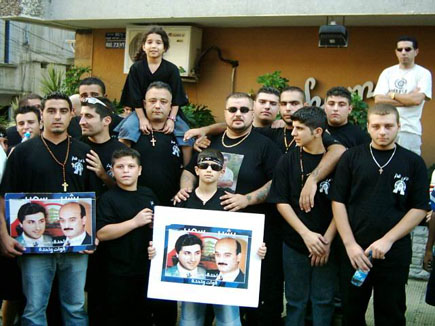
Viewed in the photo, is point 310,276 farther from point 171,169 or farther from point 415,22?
point 415,22

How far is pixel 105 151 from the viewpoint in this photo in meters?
5.34

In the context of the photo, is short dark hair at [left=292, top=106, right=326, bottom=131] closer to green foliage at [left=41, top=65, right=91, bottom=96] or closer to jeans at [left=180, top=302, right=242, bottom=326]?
jeans at [left=180, top=302, right=242, bottom=326]

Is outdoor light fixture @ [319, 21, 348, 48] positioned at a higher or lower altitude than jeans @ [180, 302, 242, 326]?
higher

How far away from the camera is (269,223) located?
5.21 metres

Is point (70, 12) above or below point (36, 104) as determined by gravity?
above

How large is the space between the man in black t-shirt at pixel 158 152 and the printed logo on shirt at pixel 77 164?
637 millimetres

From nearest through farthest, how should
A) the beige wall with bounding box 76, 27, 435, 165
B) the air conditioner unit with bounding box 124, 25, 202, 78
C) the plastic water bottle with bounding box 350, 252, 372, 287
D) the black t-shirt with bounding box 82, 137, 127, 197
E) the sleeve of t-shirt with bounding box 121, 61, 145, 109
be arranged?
the plastic water bottle with bounding box 350, 252, 372, 287 → the black t-shirt with bounding box 82, 137, 127, 197 → the sleeve of t-shirt with bounding box 121, 61, 145, 109 → the beige wall with bounding box 76, 27, 435, 165 → the air conditioner unit with bounding box 124, 25, 202, 78

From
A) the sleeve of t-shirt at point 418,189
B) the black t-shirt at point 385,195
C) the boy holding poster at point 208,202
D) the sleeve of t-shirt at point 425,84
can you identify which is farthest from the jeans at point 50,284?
the sleeve of t-shirt at point 425,84

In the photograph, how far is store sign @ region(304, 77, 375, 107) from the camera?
9.41 meters

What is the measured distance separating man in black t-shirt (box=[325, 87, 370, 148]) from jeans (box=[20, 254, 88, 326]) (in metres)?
2.65

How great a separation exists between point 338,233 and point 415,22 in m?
5.30

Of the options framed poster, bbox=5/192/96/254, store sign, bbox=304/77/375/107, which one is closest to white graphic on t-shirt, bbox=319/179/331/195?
framed poster, bbox=5/192/96/254

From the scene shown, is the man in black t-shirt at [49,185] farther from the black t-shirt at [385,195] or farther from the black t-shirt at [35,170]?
the black t-shirt at [385,195]

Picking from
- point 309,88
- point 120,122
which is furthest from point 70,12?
point 120,122
